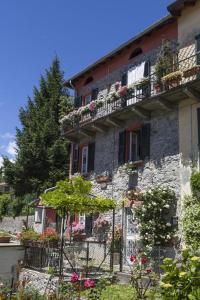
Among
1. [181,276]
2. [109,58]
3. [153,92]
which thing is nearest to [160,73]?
[153,92]

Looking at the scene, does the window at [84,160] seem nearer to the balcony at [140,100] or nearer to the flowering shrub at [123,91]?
the balcony at [140,100]

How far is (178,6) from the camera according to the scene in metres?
15.3

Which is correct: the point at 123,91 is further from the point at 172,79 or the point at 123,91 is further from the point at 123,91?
the point at 172,79

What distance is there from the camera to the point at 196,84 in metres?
13.3

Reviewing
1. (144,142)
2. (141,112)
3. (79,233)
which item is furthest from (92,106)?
(79,233)

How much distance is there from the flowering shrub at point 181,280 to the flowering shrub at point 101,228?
11844mm

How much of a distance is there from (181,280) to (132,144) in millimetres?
12370

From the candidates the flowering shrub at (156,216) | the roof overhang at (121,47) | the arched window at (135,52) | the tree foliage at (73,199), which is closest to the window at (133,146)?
the flowering shrub at (156,216)

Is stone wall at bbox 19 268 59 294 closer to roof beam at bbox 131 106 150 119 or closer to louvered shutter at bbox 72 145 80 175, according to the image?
roof beam at bbox 131 106 150 119

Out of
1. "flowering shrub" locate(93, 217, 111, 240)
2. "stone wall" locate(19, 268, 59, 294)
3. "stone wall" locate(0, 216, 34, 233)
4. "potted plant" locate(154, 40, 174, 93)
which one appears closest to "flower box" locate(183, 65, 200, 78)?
"potted plant" locate(154, 40, 174, 93)

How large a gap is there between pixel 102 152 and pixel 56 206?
6.50m

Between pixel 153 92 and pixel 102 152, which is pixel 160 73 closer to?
pixel 153 92

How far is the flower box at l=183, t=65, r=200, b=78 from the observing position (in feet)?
45.6

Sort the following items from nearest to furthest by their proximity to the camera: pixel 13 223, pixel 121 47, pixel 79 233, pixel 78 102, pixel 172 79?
1. pixel 172 79
2. pixel 79 233
3. pixel 121 47
4. pixel 78 102
5. pixel 13 223
